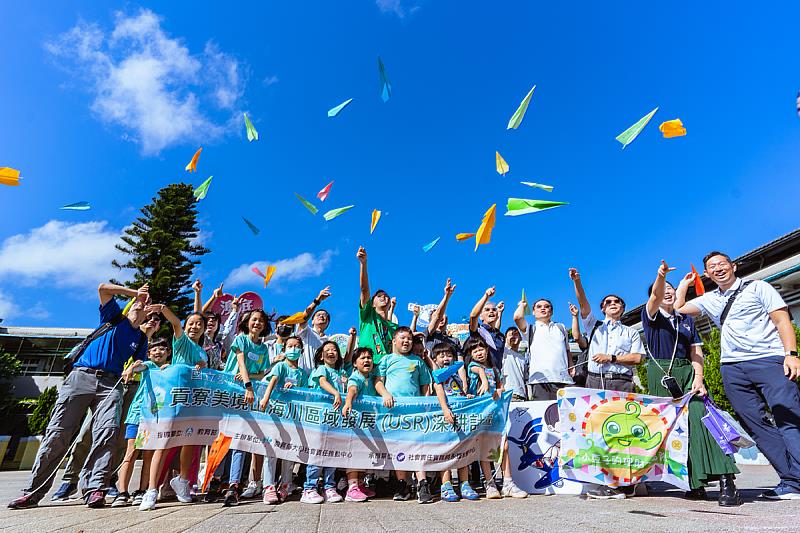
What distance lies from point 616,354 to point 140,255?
26920 mm

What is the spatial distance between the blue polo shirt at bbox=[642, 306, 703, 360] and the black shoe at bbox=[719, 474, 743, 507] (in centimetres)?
115

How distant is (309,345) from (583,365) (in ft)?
11.2

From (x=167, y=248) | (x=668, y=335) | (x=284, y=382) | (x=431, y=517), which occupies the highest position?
(x=167, y=248)

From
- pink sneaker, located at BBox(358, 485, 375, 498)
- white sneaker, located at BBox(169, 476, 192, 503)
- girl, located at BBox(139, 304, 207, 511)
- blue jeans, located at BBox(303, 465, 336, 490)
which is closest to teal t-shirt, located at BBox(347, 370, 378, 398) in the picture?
blue jeans, located at BBox(303, 465, 336, 490)

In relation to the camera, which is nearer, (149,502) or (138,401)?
(149,502)

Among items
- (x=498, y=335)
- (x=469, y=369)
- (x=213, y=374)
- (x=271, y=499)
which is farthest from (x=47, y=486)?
(x=498, y=335)

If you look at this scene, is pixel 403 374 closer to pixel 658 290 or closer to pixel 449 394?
pixel 449 394

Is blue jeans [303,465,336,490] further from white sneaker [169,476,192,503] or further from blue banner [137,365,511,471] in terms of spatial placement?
white sneaker [169,476,192,503]

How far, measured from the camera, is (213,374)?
14.1ft

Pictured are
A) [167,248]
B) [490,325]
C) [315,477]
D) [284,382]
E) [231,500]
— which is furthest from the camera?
[167,248]

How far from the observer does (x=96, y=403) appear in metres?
4.17

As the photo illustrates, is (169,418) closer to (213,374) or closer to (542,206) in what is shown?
(213,374)

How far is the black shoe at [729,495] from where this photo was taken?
11.1 ft

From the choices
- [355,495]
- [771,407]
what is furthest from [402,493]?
[771,407]
